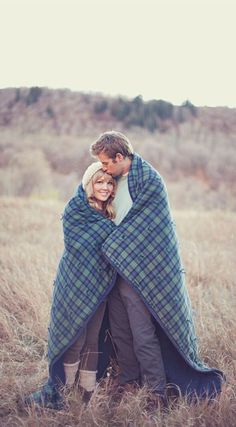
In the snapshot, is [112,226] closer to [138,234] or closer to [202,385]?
[138,234]

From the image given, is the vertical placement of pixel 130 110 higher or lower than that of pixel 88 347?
higher

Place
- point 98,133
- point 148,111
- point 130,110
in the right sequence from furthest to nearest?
point 130,110 < point 148,111 < point 98,133

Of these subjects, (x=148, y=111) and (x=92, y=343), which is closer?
(x=92, y=343)

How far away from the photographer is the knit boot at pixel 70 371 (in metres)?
3.14

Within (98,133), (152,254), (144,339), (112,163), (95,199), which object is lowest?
(144,339)

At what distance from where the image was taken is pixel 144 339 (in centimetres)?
302

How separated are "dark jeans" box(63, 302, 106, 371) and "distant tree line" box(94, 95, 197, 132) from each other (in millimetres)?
31596

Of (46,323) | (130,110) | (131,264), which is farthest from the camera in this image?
(130,110)

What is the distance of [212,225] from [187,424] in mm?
7503

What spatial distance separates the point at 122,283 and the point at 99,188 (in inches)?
25.3

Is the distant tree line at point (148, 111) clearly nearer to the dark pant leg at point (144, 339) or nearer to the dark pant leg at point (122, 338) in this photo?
the dark pant leg at point (122, 338)

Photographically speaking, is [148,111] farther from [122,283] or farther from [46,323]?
[122,283]

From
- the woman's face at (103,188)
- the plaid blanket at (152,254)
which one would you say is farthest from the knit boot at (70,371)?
the woman's face at (103,188)

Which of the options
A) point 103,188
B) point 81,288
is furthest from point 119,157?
point 81,288
